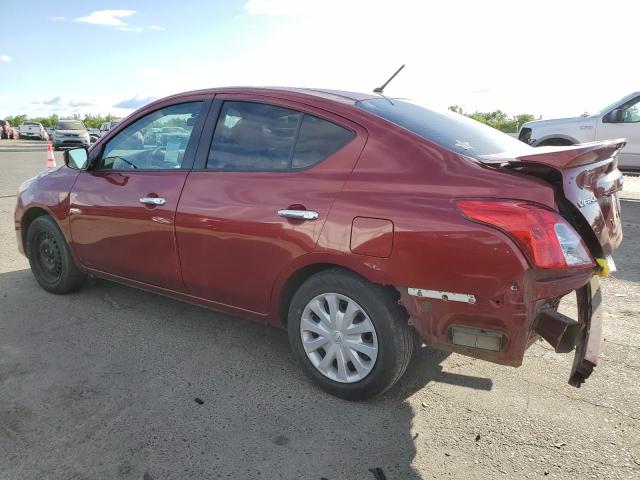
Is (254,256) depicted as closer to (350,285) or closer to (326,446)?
(350,285)

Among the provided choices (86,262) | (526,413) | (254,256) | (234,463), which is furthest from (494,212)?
(86,262)

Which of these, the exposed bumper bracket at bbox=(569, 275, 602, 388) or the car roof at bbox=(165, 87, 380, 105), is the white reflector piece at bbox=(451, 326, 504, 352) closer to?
the exposed bumper bracket at bbox=(569, 275, 602, 388)

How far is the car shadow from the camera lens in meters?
2.37

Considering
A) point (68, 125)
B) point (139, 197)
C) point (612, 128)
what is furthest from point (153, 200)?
point (68, 125)

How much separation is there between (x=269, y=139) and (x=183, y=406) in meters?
1.60

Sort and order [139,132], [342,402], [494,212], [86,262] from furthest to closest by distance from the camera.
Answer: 1. [86,262]
2. [139,132]
3. [342,402]
4. [494,212]

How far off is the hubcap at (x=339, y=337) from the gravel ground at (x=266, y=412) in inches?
7.8

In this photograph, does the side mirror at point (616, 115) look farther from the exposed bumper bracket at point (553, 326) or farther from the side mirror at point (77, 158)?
the side mirror at point (77, 158)

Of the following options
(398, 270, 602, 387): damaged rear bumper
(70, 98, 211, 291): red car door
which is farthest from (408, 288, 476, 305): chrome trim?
(70, 98, 211, 291): red car door

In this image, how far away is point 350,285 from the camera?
8.89ft

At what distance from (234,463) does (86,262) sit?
2536mm

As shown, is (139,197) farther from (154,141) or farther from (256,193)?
(256,193)

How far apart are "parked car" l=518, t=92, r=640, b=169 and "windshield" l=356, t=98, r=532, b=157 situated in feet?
25.6

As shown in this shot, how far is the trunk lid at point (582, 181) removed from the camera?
2.36 metres
